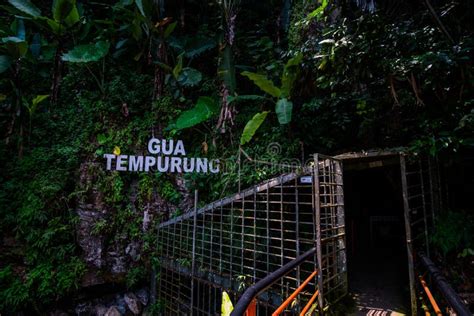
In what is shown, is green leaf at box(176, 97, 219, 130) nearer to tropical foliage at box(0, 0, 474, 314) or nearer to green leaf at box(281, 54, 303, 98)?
tropical foliage at box(0, 0, 474, 314)

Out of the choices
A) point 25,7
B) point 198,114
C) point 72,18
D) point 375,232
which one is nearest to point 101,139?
point 198,114

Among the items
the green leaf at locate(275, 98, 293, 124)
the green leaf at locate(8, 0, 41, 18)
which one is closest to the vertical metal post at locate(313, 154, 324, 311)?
the green leaf at locate(275, 98, 293, 124)

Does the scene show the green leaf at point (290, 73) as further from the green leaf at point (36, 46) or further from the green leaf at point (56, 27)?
the green leaf at point (36, 46)

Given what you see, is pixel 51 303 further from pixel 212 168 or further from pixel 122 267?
pixel 212 168

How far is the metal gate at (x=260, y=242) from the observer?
3369mm

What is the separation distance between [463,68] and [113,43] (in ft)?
24.0

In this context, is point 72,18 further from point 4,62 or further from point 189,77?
point 189,77

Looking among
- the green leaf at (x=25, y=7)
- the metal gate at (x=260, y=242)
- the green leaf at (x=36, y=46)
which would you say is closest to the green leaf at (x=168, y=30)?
the green leaf at (x=25, y=7)

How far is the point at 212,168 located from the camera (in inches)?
224

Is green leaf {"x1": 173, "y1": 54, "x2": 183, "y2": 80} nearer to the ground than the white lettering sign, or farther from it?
farther from it

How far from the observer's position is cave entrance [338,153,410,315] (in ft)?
12.3

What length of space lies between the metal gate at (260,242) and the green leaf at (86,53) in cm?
386

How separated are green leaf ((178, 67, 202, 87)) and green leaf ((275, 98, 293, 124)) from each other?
245cm

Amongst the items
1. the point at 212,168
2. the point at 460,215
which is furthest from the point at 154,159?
the point at 460,215
